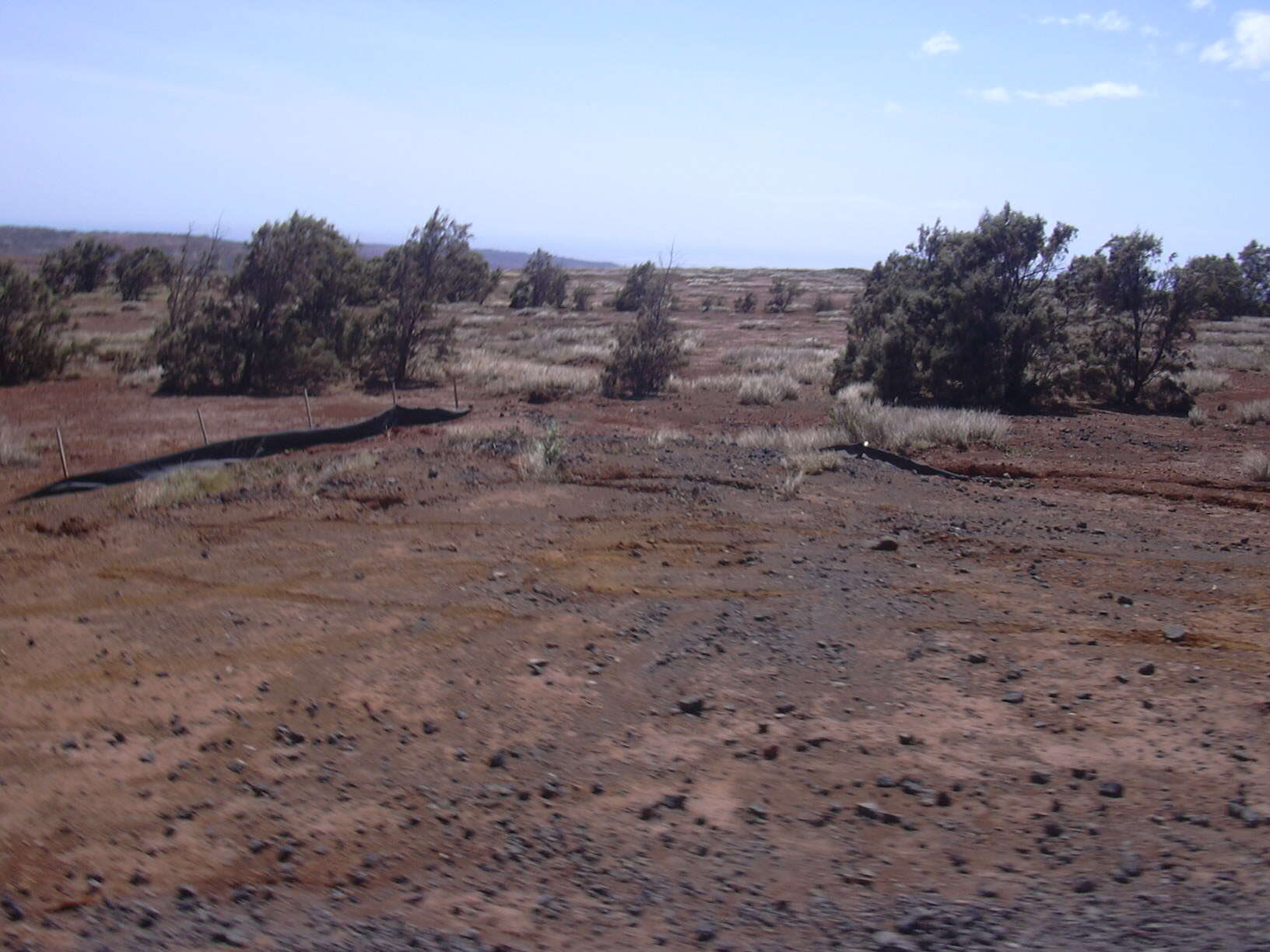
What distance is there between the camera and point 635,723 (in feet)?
17.5

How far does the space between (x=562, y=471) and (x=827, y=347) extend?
75.0ft

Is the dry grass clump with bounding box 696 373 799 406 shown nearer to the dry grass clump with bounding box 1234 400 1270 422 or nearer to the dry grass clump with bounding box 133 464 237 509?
the dry grass clump with bounding box 1234 400 1270 422

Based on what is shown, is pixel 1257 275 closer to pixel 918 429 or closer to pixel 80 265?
pixel 918 429

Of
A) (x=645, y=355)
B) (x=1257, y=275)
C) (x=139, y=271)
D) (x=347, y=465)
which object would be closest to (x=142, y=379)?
(x=645, y=355)

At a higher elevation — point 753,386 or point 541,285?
point 541,285

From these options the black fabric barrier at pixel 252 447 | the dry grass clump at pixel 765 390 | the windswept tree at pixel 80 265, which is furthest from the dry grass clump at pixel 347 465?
the windswept tree at pixel 80 265

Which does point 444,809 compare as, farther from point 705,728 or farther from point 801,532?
point 801,532

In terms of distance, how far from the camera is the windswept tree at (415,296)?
23703mm

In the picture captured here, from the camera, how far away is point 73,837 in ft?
13.8

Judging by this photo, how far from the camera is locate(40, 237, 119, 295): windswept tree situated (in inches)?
1736

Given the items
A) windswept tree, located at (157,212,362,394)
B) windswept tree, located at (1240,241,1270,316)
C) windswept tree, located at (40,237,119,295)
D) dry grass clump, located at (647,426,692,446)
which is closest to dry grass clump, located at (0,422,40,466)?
windswept tree, located at (157,212,362,394)

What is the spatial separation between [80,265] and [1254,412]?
48.2 m

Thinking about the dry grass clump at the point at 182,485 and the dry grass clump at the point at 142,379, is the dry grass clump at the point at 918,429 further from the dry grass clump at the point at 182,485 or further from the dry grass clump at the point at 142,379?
the dry grass clump at the point at 142,379

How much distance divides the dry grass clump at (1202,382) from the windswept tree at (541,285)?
32301 mm
